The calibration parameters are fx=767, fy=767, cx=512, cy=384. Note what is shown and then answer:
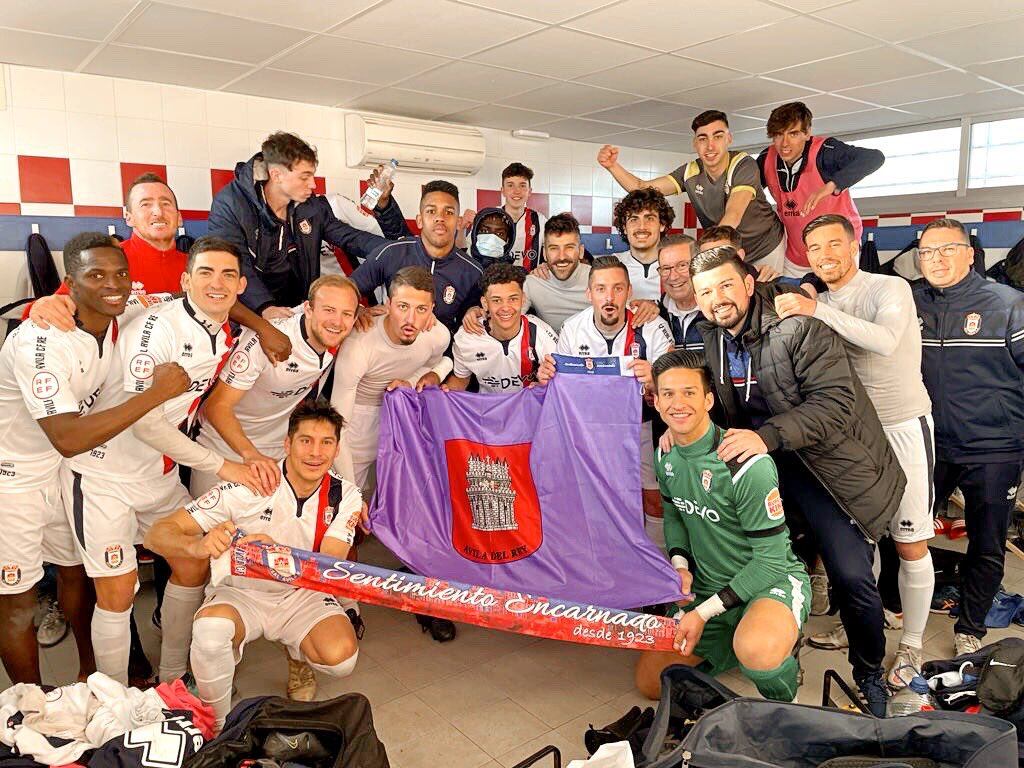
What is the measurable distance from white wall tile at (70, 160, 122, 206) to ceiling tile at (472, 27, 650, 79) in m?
2.15

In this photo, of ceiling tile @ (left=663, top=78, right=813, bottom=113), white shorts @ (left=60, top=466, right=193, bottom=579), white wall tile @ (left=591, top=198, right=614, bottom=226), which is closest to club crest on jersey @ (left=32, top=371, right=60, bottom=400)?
white shorts @ (left=60, top=466, right=193, bottom=579)

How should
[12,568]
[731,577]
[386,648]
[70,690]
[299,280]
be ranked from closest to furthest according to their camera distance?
[70,690] < [12,568] < [731,577] < [386,648] < [299,280]

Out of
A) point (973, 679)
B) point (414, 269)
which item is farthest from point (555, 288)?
point (973, 679)

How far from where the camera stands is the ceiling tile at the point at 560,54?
358cm

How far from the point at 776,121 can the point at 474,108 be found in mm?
1949

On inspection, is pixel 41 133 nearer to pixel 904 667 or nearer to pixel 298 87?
pixel 298 87

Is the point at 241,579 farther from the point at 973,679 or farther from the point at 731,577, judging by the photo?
the point at 973,679

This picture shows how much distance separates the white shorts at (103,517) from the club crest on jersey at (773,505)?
2188mm

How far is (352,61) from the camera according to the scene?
3895mm

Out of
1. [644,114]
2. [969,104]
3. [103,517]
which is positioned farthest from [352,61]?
[969,104]

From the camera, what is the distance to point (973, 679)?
2256 millimetres

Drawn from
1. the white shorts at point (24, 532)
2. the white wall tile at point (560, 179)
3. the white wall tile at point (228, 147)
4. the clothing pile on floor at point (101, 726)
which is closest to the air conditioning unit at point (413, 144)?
the white wall tile at point (228, 147)

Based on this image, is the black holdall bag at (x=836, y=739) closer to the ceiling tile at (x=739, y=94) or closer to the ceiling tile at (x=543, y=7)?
the ceiling tile at (x=543, y=7)

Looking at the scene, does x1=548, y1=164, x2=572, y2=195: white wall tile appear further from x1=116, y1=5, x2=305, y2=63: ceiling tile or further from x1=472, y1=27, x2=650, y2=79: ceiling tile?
x1=116, y1=5, x2=305, y2=63: ceiling tile
